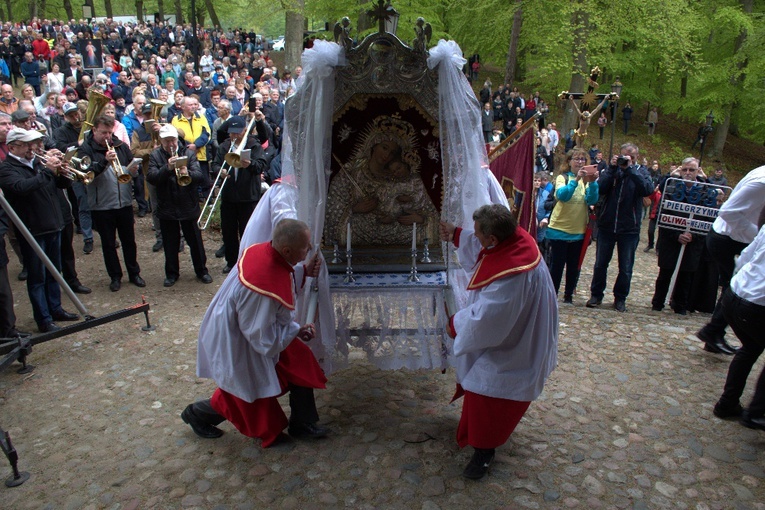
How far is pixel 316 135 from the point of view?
14.8 ft

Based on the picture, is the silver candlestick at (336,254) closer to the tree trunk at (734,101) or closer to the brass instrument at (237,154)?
the brass instrument at (237,154)

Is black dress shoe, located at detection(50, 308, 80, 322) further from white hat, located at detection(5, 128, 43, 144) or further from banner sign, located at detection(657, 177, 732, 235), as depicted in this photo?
banner sign, located at detection(657, 177, 732, 235)

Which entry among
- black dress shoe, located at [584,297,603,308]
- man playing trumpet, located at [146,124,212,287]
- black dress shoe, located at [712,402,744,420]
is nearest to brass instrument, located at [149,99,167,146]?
man playing trumpet, located at [146,124,212,287]

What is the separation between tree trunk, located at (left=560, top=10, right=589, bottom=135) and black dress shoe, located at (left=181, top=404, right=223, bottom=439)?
1759cm

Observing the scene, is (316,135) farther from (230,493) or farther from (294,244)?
(230,493)

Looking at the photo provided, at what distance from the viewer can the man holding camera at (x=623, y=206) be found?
277 inches

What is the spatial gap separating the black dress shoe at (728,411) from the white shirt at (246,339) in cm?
344

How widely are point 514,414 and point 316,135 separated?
8.24 ft

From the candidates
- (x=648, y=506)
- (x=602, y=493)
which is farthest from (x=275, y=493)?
(x=648, y=506)

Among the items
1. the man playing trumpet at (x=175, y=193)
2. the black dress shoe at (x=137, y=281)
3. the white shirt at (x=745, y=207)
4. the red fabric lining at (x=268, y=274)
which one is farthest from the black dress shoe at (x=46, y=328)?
the white shirt at (x=745, y=207)

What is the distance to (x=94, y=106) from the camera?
720cm

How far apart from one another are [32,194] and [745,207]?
7.05 metres

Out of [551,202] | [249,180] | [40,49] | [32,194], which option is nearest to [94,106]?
[32,194]

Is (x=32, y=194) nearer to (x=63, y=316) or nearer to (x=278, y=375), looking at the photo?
(x=63, y=316)
